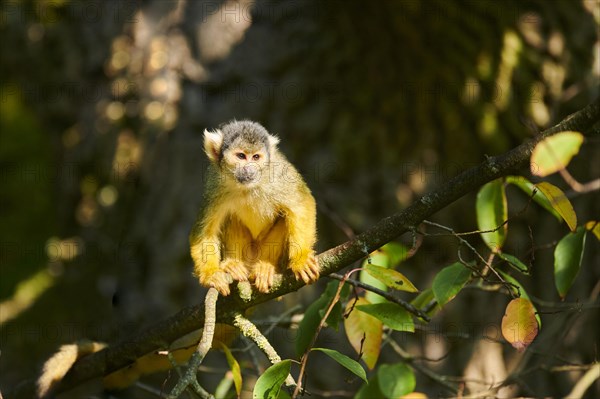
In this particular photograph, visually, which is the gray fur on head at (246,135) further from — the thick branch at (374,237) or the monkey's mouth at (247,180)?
the thick branch at (374,237)

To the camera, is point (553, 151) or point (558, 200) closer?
point (553, 151)

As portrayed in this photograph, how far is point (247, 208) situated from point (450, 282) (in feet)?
4.48

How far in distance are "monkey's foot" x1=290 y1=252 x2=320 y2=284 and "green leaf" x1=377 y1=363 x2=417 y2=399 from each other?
17.0 inches

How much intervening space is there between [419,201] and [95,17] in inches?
160

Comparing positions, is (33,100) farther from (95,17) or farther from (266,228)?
(266,228)

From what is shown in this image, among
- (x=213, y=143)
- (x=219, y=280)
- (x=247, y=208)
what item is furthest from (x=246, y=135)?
(x=219, y=280)

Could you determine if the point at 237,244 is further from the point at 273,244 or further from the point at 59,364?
the point at 59,364

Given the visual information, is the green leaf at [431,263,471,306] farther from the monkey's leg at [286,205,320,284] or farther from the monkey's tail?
the monkey's tail

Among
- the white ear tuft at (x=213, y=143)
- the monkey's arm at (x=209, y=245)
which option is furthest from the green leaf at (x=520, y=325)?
the white ear tuft at (x=213, y=143)

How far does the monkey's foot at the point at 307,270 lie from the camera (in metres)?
2.43

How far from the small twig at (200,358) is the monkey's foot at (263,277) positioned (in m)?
0.22

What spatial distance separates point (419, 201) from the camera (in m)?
1.89

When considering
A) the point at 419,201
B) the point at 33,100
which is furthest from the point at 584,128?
the point at 33,100

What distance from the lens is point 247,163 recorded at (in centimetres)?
315
